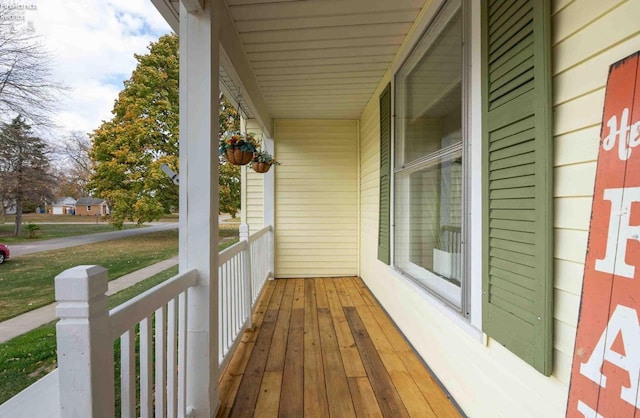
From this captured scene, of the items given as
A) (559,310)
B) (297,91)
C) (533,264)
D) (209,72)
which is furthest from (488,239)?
(297,91)

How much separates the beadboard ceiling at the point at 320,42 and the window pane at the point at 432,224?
1.10m

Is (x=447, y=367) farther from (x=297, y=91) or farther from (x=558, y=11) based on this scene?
(x=297, y=91)

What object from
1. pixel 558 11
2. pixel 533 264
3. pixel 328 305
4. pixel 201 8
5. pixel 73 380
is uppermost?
pixel 201 8

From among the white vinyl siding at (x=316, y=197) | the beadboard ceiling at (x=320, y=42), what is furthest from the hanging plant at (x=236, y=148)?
the white vinyl siding at (x=316, y=197)

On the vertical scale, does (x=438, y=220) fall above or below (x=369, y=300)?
above

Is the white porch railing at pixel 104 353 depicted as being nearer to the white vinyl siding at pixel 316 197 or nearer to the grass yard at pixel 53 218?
the grass yard at pixel 53 218

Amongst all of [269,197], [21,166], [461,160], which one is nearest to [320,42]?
[461,160]

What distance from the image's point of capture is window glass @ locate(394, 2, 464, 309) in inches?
71.1

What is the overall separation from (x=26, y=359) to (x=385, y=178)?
2880mm

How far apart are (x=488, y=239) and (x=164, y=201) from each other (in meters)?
1.43

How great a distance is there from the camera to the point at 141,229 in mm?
994

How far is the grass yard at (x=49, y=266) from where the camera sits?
0.56m

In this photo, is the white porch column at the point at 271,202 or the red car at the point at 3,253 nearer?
the red car at the point at 3,253

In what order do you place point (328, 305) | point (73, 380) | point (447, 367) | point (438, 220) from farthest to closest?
point (328, 305) → point (438, 220) → point (447, 367) → point (73, 380)
